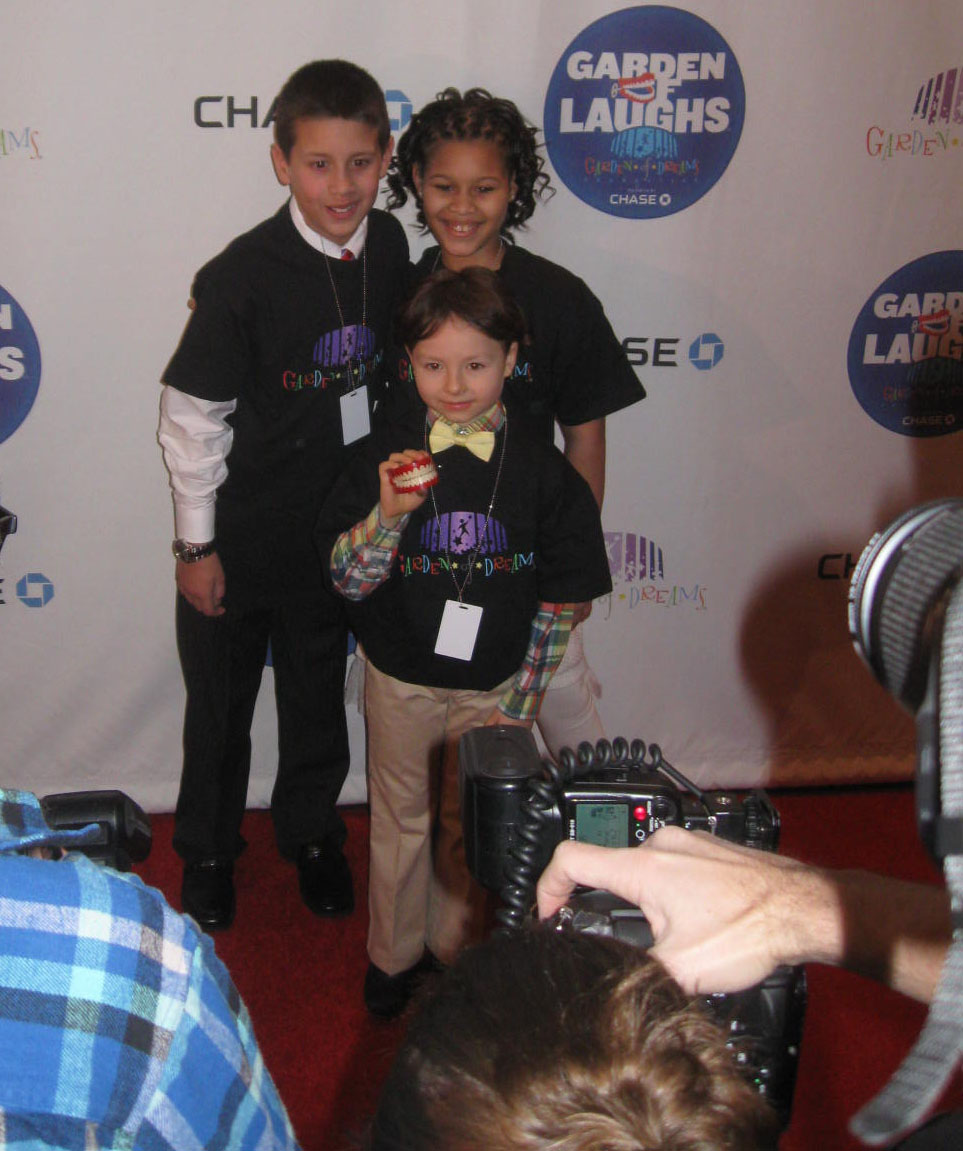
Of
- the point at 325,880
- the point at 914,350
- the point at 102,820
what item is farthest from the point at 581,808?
the point at 914,350

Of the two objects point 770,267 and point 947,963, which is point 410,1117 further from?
point 770,267

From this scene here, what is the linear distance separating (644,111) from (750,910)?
2098 millimetres

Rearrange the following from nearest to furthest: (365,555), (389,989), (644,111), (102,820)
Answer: (102,820)
(365,555)
(389,989)
(644,111)

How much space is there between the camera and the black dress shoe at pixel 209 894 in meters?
2.57

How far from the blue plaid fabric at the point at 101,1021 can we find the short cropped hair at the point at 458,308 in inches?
51.9

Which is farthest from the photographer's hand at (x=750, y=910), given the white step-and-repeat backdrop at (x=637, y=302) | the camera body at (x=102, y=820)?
the white step-and-repeat backdrop at (x=637, y=302)

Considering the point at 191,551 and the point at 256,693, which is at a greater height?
the point at 191,551

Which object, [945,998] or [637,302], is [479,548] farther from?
[945,998]

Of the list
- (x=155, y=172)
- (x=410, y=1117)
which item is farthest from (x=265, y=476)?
(x=410, y=1117)

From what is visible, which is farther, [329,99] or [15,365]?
[15,365]

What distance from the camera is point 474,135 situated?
2.10 metres

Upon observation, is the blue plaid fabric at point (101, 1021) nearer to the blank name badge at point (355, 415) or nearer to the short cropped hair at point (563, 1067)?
the short cropped hair at point (563, 1067)

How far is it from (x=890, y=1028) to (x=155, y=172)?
8.41 ft

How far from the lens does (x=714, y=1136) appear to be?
614mm
